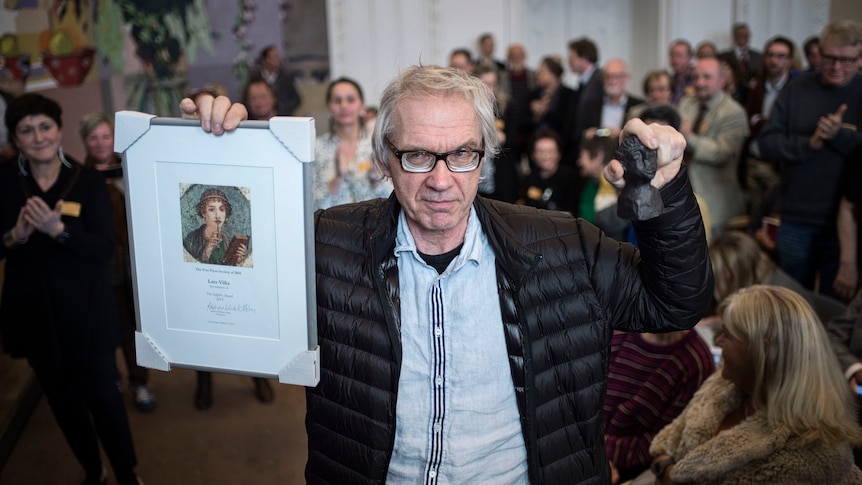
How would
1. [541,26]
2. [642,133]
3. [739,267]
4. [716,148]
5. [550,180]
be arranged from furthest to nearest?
[541,26] → [550,180] → [716,148] → [739,267] → [642,133]

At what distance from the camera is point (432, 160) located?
175 cm

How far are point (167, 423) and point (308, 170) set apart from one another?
3.70m

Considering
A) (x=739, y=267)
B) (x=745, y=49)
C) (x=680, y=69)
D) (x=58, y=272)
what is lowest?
(x=739, y=267)

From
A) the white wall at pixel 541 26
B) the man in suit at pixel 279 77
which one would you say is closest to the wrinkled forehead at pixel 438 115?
the white wall at pixel 541 26

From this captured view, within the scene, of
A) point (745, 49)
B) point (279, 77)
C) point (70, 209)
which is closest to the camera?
point (70, 209)

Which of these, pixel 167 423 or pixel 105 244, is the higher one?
pixel 105 244

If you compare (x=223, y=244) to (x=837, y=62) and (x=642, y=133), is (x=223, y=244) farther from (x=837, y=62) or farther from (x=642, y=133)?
(x=837, y=62)

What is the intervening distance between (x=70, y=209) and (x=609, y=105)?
524cm

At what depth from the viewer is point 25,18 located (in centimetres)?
580

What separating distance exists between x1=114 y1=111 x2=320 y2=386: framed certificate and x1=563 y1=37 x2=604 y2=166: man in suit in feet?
19.0

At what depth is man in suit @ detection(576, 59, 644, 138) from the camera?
23.9 feet

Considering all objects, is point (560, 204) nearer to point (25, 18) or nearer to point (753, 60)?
point (25, 18)

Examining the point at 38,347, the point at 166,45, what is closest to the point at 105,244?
the point at 38,347

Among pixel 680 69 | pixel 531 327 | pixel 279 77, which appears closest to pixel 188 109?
pixel 531 327
